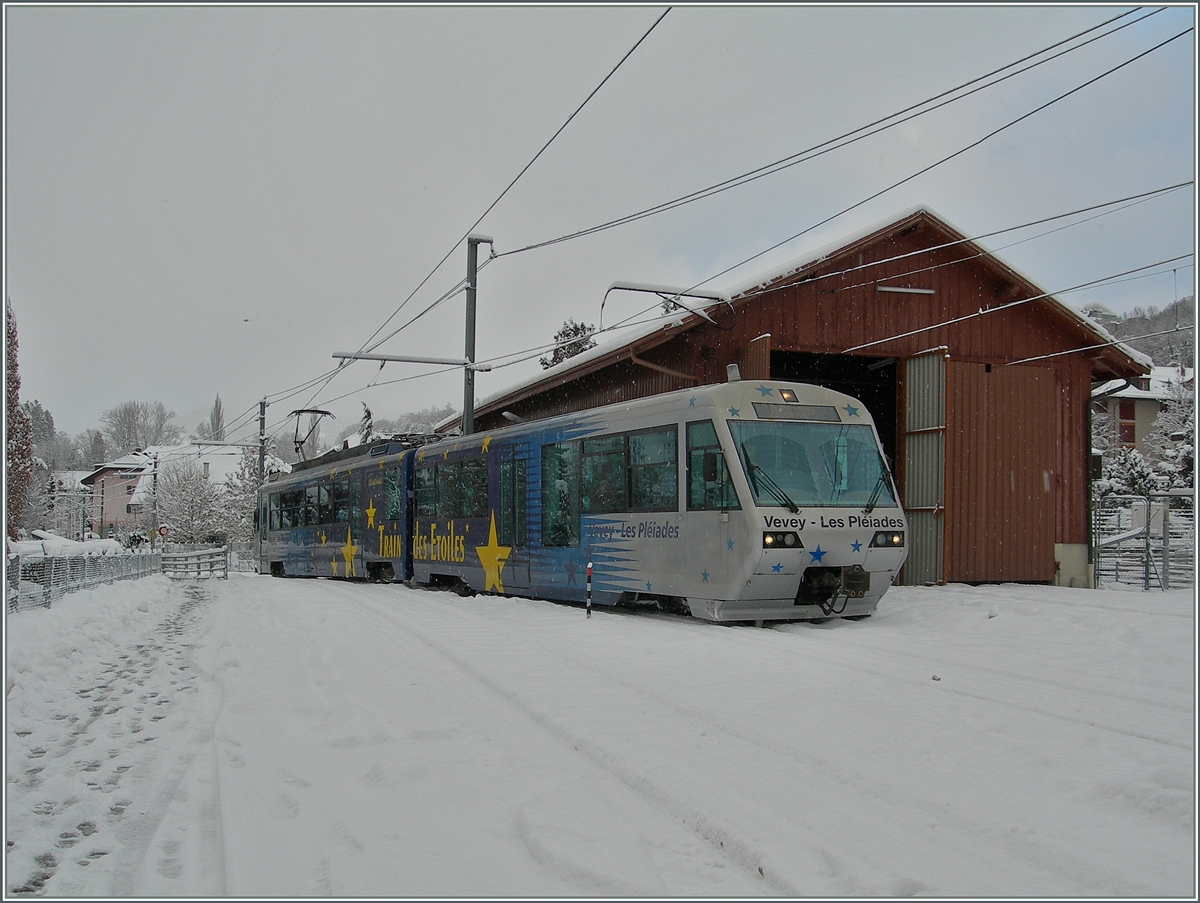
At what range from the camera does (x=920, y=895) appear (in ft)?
11.2

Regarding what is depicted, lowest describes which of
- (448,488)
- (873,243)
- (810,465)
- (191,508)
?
(191,508)

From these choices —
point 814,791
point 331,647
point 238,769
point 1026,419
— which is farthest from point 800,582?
point 1026,419

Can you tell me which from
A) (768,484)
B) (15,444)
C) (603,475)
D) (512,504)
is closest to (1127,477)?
(512,504)

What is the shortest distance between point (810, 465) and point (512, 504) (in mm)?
5778

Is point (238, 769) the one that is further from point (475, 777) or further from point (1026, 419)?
point (1026, 419)

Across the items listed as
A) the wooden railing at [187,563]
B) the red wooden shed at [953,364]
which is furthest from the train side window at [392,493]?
the wooden railing at [187,563]

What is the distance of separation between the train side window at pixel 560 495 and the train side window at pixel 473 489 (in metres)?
2.26

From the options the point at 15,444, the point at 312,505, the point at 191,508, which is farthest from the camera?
the point at 191,508

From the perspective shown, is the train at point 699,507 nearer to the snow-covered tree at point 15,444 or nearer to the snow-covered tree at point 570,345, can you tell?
the snow-covered tree at point 15,444

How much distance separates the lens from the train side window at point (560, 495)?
13180mm

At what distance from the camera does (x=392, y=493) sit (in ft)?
66.1

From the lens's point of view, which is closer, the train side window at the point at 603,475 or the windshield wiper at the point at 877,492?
the windshield wiper at the point at 877,492

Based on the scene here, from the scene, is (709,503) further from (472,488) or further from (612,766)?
(472,488)

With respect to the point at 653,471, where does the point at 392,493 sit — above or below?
below
